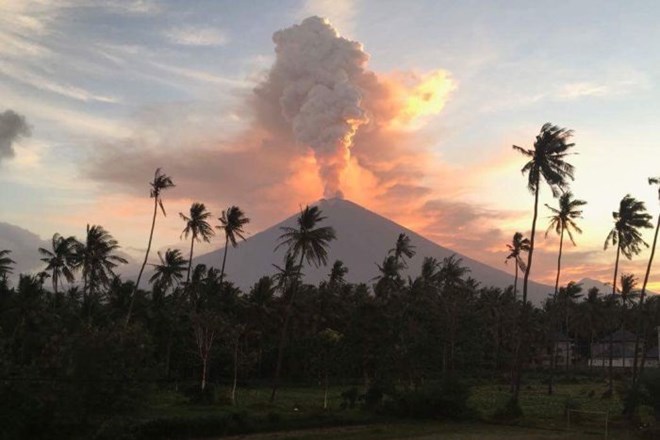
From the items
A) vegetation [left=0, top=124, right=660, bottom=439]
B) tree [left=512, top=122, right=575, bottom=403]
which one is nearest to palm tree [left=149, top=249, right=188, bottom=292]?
vegetation [left=0, top=124, right=660, bottom=439]

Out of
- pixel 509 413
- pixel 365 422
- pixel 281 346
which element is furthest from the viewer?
pixel 281 346

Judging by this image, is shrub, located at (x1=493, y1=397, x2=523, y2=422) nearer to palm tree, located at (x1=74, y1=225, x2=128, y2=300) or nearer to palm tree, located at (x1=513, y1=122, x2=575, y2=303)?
palm tree, located at (x1=513, y1=122, x2=575, y2=303)

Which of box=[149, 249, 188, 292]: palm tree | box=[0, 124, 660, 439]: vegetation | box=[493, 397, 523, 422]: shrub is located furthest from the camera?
box=[149, 249, 188, 292]: palm tree

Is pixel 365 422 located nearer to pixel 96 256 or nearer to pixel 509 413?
pixel 509 413

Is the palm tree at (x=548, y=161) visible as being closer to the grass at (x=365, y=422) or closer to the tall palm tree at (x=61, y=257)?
the grass at (x=365, y=422)

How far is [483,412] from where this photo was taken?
127 feet

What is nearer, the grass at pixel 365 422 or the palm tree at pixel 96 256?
the grass at pixel 365 422

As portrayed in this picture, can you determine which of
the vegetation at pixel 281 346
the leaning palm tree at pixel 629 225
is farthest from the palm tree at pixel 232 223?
the leaning palm tree at pixel 629 225

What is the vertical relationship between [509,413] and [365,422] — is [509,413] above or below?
above

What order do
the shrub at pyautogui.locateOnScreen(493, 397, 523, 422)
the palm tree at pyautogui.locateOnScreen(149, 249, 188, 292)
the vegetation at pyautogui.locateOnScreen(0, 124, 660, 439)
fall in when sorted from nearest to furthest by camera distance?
the vegetation at pyautogui.locateOnScreen(0, 124, 660, 439), the shrub at pyautogui.locateOnScreen(493, 397, 523, 422), the palm tree at pyautogui.locateOnScreen(149, 249, 188, 292)

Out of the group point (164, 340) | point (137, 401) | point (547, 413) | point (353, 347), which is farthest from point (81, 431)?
point (164, 340)

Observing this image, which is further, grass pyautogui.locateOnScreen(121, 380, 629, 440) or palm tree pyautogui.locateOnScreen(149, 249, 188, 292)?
palm tree pyautogui.locateOnScreen(149, 249, 188, 292)

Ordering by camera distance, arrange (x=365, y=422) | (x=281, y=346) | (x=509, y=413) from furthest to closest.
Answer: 1. (x=281, y=346)
2. (x=509, y=413)
3. (x=365, y=422)

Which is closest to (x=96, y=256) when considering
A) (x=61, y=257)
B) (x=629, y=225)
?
(x=61, y=257)
